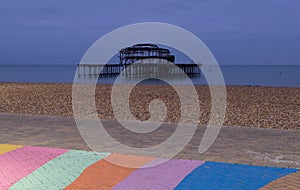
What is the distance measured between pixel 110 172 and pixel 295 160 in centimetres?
275

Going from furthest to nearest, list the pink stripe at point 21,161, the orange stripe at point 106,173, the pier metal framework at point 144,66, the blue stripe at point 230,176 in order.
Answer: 1. the pier metal framework at point 144,66
2. the pink stripe at point 21,161
3. the orange stripe at point 106,173
4. the blue stripe at point 230,176

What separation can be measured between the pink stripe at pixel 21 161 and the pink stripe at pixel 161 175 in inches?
56.3

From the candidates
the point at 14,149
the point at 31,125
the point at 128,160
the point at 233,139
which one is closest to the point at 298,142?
the point at 233,139

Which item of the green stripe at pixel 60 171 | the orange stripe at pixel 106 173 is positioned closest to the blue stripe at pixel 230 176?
the orange stripe at pixel 106 173

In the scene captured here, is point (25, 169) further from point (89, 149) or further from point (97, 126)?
point (97, 126)

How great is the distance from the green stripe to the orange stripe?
0.12m

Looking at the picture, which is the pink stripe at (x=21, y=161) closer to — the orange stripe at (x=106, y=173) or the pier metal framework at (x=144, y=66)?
the orange stripe at (x=106, y=173)

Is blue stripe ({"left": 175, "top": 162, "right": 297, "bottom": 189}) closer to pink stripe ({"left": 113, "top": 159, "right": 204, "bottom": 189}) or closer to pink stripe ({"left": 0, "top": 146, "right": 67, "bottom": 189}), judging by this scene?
pink stripe ({"left": 113, "top": 159, "right": 204, "bottom": 189})

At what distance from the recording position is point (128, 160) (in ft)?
18.2

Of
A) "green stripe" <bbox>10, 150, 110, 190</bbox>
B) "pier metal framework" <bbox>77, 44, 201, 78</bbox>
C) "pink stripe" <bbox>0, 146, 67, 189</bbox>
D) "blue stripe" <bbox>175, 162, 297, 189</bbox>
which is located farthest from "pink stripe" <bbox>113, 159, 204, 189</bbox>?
"pier metal framework" <bbox>77, 44, 201, 78</bbox>

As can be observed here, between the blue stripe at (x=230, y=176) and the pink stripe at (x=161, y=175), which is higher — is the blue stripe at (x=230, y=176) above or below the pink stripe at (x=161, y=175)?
above

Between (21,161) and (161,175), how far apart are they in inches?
87.0

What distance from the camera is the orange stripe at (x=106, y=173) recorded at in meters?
4.67

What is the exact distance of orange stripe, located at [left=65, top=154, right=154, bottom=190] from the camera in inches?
184
